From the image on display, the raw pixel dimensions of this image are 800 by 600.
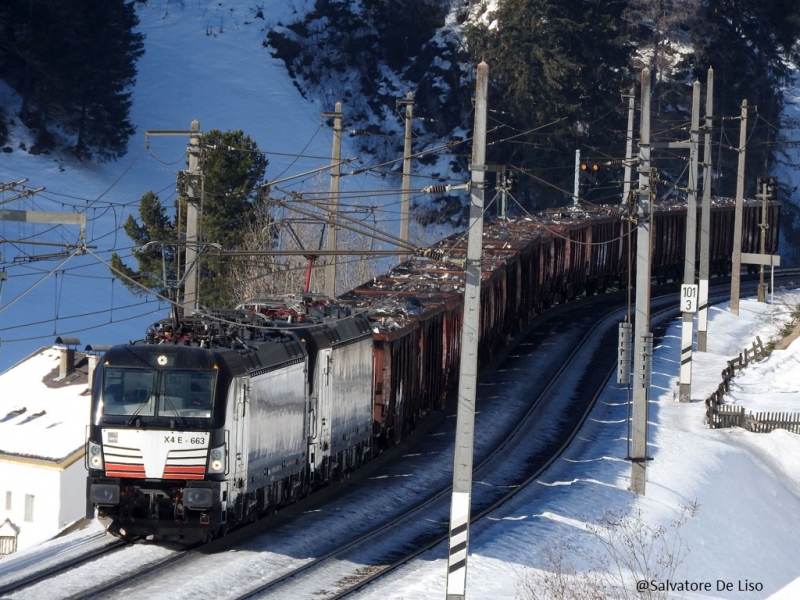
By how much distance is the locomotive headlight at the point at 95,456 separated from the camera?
1875cm

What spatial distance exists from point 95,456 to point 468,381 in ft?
19.3

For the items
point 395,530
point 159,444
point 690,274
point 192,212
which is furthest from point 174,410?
A: point 690,274

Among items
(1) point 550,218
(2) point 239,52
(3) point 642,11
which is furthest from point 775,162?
(1) point 550,218

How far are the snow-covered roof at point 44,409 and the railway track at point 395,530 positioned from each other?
739 inches

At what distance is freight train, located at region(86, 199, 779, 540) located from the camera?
61.2 feet

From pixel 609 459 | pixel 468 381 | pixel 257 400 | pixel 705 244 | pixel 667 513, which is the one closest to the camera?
pixel 468 381

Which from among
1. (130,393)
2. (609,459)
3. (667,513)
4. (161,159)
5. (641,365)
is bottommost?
(667,513)

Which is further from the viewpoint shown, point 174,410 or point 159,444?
point 174,410

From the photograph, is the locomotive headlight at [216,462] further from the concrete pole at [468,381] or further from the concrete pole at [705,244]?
the concrete pole at [705,244]

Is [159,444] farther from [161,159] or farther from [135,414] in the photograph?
[161,159]

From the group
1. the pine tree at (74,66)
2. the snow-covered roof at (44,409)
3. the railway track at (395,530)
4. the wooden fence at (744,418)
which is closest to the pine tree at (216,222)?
the snow-covered roof at (44,409)

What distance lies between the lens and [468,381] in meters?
17.1

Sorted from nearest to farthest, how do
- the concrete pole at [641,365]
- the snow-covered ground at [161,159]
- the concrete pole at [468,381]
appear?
the concrete pole at [468,381]
the concrete pole at [641,365]
the snow-covered ground at [161,159]

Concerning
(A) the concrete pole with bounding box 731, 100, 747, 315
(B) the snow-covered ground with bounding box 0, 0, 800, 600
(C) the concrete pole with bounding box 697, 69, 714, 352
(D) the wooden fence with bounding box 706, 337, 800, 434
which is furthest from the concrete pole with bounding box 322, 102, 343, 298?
(A) the concrete pole with bounding box 731, 100, 747, 315
